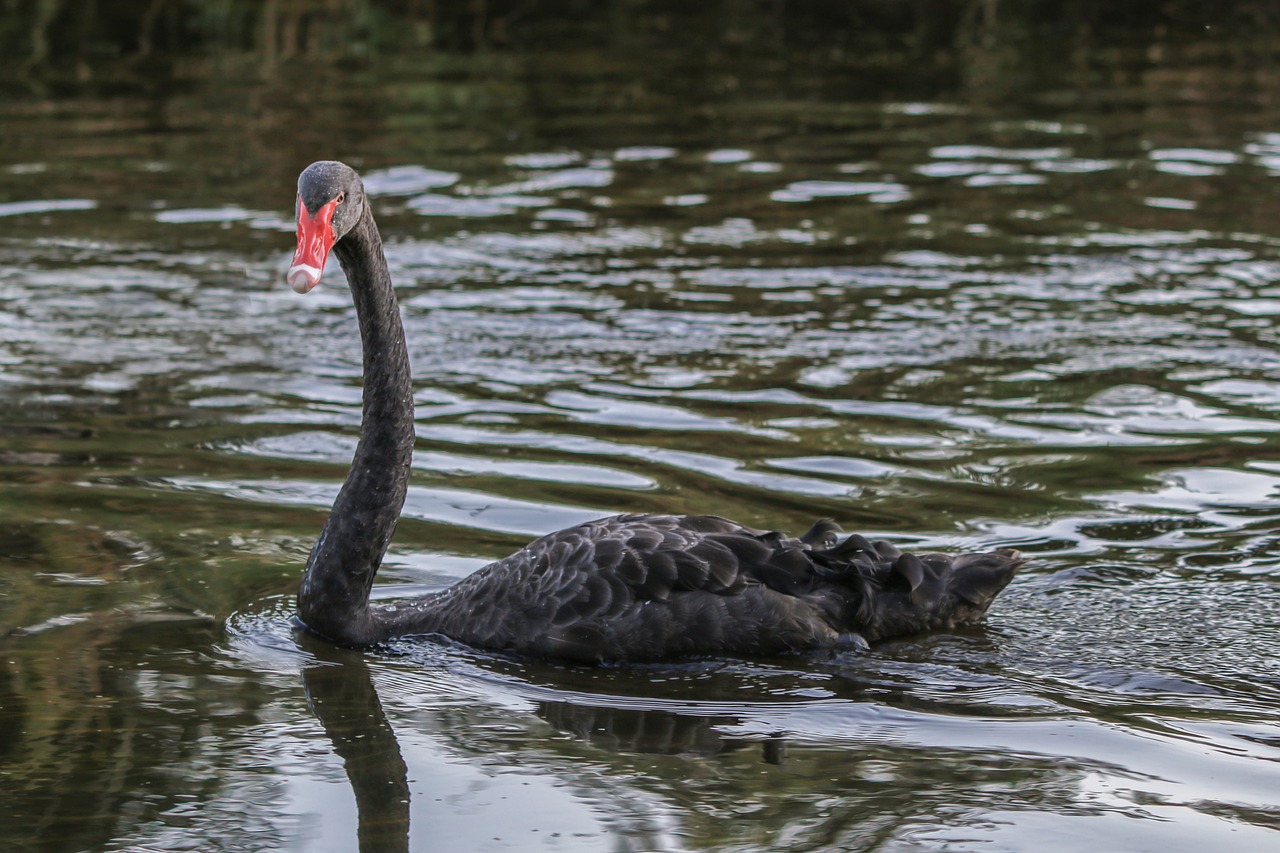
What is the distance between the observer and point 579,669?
5.05 metres

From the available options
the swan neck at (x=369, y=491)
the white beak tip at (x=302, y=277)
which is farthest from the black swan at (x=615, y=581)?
the white beak tip at (x=302, y=277)

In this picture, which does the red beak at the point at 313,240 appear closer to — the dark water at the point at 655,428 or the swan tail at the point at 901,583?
the dark water at the point at 655,428

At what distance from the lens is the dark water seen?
4.23 meters

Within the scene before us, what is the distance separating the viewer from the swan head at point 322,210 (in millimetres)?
4574

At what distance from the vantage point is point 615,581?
16.6 feet

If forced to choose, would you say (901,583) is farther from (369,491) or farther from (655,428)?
(655,428)

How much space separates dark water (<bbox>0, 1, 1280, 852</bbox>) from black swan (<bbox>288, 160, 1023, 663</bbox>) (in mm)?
96

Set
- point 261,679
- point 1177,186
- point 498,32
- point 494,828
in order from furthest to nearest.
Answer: point 498,32 → point 1177,186 → point 261,679 → point 494,828

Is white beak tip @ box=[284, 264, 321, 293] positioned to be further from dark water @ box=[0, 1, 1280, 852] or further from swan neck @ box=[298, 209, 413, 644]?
dark water @ box=[0, 1, 1280, 852]

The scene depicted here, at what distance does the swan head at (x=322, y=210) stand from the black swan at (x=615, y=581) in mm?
16

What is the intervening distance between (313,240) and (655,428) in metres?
3.02

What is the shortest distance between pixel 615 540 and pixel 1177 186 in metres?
7.99

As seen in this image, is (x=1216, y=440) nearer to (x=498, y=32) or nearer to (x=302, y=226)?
(x=302, y=226)

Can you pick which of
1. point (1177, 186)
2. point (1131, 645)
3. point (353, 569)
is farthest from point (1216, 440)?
point (1177, 186)
